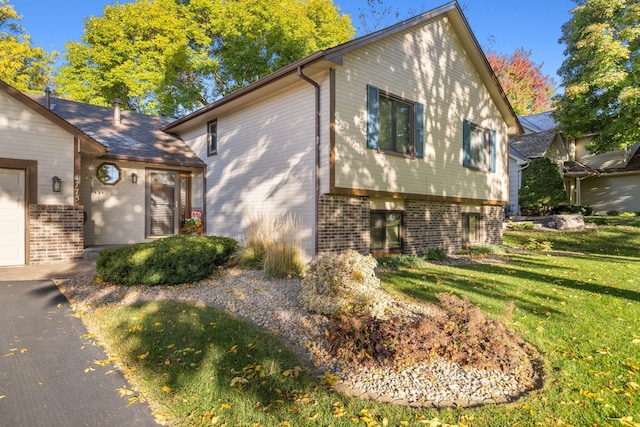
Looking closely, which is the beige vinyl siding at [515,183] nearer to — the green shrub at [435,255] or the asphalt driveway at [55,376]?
the green shrub at [435,255]

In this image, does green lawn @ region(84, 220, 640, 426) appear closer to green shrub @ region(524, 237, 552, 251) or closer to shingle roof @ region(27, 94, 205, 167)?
green shrub @ region(524, 237, 552, 251)

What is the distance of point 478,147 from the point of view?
11.9 metres

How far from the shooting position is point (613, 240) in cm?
1265

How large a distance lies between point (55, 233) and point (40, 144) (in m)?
2.01

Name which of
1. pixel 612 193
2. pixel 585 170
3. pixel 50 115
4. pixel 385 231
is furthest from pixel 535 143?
pixel 50 115

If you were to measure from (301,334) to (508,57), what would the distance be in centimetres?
3124

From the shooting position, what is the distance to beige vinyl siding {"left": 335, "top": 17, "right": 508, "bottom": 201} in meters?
8.11

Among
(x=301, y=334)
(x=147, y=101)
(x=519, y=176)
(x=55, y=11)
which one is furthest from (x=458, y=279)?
(x=55, y=11)

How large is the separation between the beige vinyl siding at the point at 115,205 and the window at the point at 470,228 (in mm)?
9480

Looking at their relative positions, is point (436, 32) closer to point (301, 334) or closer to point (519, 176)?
point (301, 334)

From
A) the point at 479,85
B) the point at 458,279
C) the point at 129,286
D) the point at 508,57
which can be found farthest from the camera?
the point at 508,57

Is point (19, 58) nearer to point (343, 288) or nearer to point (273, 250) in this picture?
point (273, 250)

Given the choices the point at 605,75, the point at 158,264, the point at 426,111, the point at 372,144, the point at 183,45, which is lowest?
the point at 158,264

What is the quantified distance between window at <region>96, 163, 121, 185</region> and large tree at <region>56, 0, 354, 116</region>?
10995 mm
